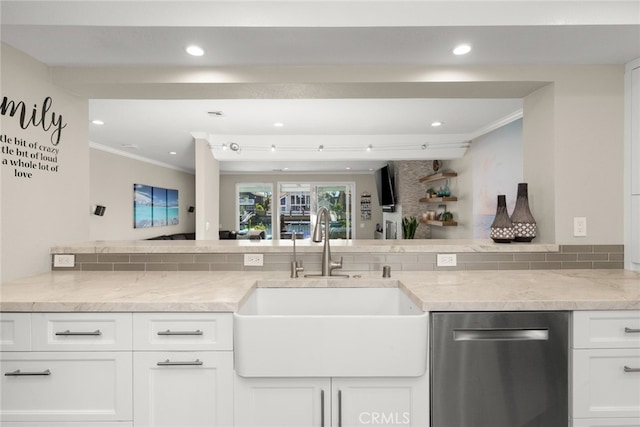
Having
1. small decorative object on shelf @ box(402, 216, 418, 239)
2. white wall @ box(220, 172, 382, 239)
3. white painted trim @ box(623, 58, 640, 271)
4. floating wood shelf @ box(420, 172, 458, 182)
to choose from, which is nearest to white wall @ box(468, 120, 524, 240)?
floating wood shelf @ box(420, 172, 458, 182)

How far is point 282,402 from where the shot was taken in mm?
1272

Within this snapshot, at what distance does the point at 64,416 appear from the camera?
127 centimetres

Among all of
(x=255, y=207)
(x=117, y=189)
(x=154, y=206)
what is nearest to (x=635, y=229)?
(x=117, y=189)

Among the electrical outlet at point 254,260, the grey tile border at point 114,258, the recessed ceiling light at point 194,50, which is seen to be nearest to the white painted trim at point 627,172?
the electrical outlet at point 254,260

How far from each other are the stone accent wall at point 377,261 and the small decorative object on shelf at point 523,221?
0.12 m

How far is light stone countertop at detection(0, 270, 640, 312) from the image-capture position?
129 centimetres

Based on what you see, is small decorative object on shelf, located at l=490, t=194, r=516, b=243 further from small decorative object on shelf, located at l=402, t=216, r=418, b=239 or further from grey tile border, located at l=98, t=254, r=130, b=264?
small decorative object on shelf, located at l=402, t=216, r=418, b=239

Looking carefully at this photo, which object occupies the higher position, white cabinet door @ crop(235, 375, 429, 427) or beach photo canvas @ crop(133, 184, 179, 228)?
beach photo canvas @ crop(133, 184, 179, 228)

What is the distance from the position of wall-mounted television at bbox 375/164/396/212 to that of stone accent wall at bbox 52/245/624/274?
4737 millimetres

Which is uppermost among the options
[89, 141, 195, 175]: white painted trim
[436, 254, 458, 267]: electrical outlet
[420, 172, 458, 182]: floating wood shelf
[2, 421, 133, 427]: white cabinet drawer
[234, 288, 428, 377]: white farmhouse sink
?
[89, 141, 195, 175]: white painted trim

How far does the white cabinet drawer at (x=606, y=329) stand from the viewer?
1292mm

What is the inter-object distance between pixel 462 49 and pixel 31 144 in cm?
231

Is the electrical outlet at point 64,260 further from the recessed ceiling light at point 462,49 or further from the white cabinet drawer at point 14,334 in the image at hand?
the recessed ceiling light at point 462,49

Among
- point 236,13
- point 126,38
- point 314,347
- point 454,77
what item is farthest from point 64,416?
point 454,77
